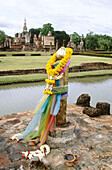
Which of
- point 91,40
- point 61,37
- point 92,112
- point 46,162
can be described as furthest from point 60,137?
point 61,37

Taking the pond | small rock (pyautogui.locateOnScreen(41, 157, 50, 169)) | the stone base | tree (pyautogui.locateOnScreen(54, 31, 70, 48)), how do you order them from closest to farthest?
small rock (pyautogui.locateOnScreen(41, 157, 50, 169)), the stone base, the pond, tree (pyautogui.locateOnScreen(54, 31, 70, 48))

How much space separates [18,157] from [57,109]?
3.69 ft

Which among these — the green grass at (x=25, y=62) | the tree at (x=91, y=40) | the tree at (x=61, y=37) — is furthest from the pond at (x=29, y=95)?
the tree at (x=61, y=37)

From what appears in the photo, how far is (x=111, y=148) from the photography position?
3561mm

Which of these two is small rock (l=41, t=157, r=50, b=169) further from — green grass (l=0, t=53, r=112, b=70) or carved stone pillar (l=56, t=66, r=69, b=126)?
green grass (l=0, t=53, r=112, b=70)

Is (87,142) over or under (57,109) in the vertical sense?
under

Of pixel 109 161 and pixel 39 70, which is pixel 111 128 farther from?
pixel 39 70

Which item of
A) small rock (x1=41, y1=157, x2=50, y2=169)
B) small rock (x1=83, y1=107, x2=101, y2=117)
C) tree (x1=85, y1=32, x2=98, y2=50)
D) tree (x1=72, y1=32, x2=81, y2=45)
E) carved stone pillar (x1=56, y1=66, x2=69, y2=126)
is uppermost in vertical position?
tree (x1=72, y1=32, x2=81, y2=45)

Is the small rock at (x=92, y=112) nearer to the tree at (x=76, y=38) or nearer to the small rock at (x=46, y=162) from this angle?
the small rock at (x=46, y=162)

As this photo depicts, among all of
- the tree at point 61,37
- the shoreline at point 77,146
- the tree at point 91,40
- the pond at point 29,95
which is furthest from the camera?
the tree at point 61,37

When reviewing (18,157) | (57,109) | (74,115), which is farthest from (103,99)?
(18,157)

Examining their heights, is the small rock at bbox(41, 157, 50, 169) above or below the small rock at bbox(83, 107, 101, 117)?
below

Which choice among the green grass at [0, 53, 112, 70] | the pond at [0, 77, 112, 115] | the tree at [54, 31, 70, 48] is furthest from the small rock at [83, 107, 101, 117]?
the tree at [54, 31, 70, 48]

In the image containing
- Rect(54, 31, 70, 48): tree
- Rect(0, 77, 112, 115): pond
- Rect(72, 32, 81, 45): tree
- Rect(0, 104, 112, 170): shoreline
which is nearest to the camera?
Rect(0, 104, 112, 170): shoreline
